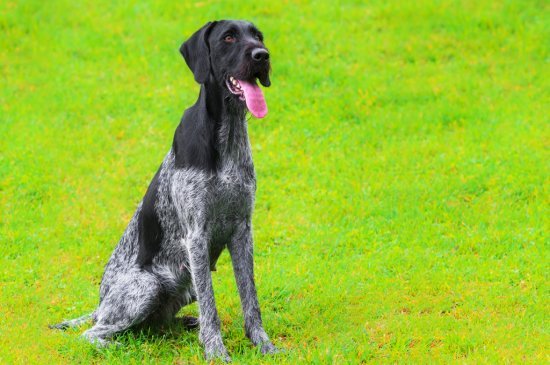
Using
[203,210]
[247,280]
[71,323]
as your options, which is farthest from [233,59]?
[71,323]

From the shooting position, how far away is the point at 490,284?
27.3 feet

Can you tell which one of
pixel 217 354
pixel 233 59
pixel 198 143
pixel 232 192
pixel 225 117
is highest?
pixel 233 59

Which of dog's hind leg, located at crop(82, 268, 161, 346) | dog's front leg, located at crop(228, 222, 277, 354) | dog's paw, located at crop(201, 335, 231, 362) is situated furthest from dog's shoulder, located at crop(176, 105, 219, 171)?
dog's paw, located at crop(201, 335, 231, 362)

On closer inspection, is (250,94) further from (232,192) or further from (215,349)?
(215,349)

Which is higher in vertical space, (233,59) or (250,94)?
(233,59)

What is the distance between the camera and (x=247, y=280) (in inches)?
277

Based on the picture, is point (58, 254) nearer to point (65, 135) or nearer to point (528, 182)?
point (65, 135)

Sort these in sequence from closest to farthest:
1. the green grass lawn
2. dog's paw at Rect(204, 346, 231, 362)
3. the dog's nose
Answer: the dog's nose
dog's paw at Rect(204, 346, 231, 362)
the green grass lawn

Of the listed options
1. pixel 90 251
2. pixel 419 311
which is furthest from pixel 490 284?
pixel 90 251

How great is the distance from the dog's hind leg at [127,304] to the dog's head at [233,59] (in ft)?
6.27

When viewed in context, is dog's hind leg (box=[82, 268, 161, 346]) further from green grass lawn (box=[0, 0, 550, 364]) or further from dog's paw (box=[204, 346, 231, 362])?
dog's paw (box=[204, 346, 231, 362])

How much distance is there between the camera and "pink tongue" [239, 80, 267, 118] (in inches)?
254

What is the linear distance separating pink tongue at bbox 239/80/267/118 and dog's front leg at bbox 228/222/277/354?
3.64 feet

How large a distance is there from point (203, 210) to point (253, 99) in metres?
1.09
